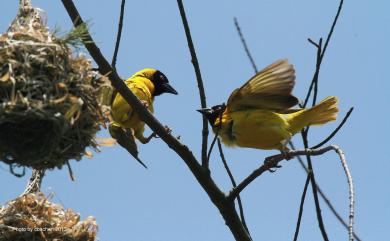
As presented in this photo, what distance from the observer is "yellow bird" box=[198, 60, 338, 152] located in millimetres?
4289

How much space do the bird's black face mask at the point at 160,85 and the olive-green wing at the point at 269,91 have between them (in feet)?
5.80

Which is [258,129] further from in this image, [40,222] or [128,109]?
[40,222]

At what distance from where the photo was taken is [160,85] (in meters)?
6.22

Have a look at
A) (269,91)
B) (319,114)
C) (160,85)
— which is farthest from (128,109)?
(319,114)

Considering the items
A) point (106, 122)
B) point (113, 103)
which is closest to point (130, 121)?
point (113, 103)

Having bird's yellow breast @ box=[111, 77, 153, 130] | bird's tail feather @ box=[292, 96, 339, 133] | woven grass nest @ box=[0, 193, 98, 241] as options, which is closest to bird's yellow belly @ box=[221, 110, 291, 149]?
bird's tail feather @ box=[292, 96, 339, 133]

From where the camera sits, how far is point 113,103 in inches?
202

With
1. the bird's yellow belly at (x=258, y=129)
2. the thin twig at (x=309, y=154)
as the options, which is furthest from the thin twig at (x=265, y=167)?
the bird's yellow belly at (x=258, y=129)

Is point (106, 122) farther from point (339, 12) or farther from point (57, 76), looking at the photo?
point (339, 12)

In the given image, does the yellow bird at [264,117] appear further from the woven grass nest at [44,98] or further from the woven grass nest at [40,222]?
the woven grass nest at [44,98]

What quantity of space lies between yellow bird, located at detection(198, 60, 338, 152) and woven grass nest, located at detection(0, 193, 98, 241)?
1432 millimetres

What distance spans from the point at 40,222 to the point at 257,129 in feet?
6.02

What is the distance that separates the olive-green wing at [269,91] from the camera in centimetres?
383

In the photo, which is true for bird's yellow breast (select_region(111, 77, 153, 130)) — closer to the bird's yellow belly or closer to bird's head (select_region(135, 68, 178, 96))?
bird's head (select_region(135, 68, 178, 96))
